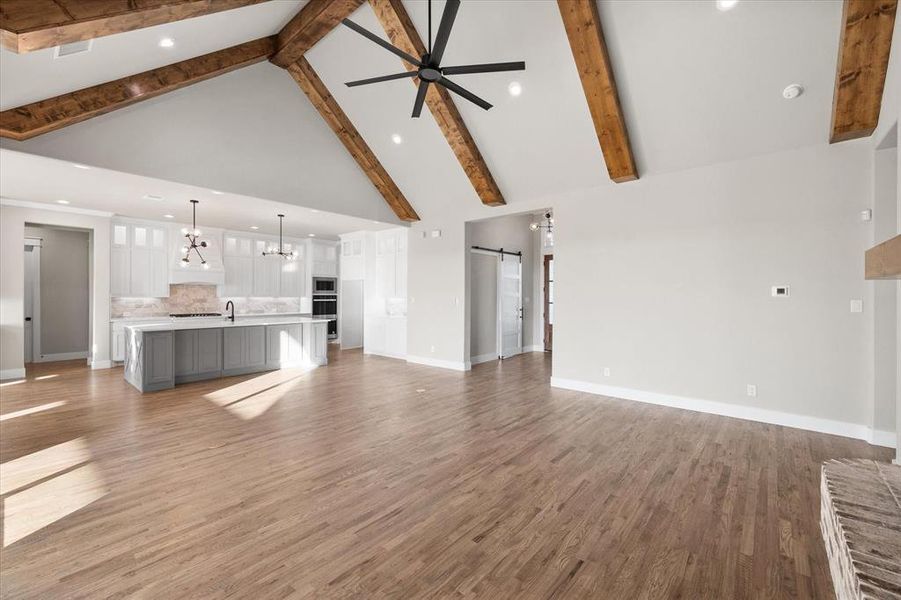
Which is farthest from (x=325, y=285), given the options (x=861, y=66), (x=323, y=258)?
(x=861, y=66)

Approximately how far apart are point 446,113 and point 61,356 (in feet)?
31.3

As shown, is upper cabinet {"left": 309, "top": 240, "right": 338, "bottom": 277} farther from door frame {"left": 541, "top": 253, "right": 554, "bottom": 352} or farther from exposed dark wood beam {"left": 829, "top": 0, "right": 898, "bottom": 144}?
exposed dark wood beam {"left": 829, "top": 0, "right": 898, "bottom": 144}

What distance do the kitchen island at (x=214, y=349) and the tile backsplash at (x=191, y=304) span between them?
1.93 m

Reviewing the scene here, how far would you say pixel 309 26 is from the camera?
17.0ft

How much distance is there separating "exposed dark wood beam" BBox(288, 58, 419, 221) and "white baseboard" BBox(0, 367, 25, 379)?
21.9 feet

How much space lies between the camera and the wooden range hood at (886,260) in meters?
0.88

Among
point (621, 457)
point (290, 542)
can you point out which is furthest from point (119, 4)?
point (621, 457)

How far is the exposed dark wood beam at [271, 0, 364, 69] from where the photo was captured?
489cm

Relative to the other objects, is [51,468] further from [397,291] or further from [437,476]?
[397,291]

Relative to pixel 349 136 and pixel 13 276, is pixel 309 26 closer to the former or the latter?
pixel 349 136

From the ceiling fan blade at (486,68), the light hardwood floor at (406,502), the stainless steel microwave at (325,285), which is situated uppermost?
the ceiling fan blade at (486,68)

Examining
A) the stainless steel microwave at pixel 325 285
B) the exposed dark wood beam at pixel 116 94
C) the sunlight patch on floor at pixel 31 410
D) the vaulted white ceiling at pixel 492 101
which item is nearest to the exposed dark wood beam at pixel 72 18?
the vaulted white ceiling at pixel 492 101

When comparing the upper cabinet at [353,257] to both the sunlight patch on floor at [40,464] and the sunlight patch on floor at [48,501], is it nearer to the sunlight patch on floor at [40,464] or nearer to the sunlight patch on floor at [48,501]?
the sunlight patch on floor at [40,464]

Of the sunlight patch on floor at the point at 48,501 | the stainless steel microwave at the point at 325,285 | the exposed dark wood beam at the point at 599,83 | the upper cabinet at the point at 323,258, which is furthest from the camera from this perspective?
the stainless steel microwave at the point at 325,285
